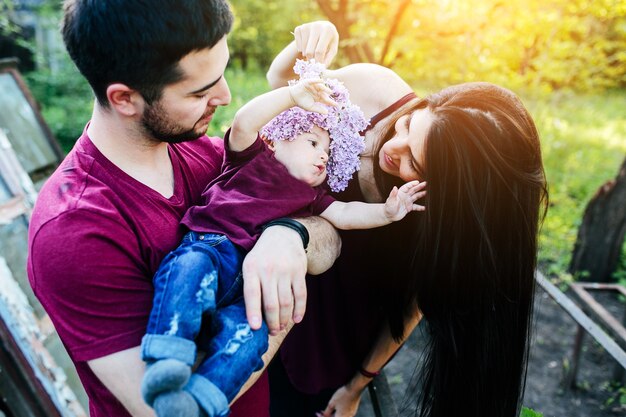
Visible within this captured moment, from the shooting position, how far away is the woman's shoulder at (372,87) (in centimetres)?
204

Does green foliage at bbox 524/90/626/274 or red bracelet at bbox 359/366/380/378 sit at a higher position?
red bracelet at bbox 359/366/380/378

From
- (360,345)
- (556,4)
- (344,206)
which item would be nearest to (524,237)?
(344,206)

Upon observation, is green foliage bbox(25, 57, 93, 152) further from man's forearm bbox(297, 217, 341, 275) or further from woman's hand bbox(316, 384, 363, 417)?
man's forearm bbox(297, 217, 341, 275)

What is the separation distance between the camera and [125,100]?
4.61ft

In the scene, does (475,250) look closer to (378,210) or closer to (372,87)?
(378,210)

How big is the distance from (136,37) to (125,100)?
199 mm

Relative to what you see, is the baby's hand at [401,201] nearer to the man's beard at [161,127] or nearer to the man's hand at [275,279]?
the man's hand at [275,279]

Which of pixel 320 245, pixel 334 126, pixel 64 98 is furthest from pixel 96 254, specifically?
pixel 64 98

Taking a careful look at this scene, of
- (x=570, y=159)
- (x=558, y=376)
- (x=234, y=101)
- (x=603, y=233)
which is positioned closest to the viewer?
(x=558, y=376)

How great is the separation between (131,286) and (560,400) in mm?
3865

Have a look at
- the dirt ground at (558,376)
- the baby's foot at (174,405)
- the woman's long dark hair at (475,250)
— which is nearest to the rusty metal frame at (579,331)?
the dirt ground at (558,376)

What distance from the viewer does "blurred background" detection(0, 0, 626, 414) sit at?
189 inches

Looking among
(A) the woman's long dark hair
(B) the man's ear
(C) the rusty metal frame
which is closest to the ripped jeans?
(B) the man's ear

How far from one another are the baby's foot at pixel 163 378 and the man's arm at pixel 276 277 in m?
0.28
